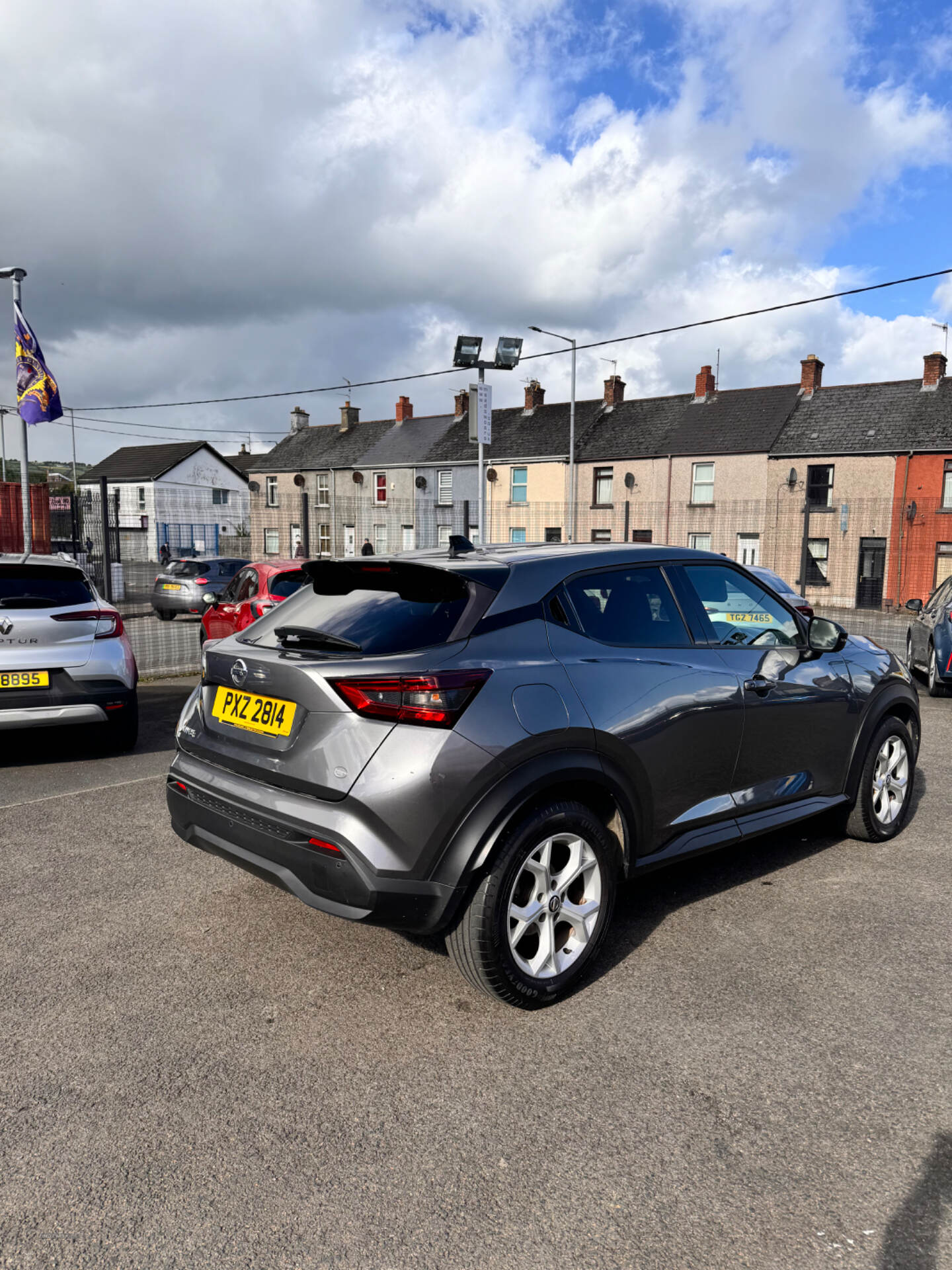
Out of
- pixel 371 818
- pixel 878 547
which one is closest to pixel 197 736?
pixel 371 818

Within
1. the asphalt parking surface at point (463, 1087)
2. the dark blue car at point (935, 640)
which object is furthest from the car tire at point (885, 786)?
the dark blue car at point (935, 640)

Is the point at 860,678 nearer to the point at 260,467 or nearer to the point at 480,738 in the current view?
the point at 480,738

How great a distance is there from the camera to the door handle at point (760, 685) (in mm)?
4098

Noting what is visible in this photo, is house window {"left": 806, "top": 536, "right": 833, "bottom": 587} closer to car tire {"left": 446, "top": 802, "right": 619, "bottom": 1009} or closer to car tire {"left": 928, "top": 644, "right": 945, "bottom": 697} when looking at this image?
car tire {"left": 928, "top": 644, "right": 945, "bottom": 697}

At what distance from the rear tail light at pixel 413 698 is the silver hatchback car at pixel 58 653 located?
428 cm

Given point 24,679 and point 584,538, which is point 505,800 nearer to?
point 24,679

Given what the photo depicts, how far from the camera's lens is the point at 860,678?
486cm

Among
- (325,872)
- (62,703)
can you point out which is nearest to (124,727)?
(62,703)

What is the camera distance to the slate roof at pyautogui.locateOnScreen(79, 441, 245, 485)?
63.7 meters

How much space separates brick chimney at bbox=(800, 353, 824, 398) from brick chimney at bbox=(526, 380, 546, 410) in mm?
13118

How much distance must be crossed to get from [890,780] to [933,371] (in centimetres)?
3335

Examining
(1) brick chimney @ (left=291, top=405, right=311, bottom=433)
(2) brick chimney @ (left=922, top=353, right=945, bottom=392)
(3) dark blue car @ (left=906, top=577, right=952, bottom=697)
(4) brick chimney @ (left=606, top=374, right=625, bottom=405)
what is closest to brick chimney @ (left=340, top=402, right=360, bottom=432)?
(1) brick chimney @ (left=291, top=405, right=311, bottom=433)

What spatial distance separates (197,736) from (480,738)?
1.40 m

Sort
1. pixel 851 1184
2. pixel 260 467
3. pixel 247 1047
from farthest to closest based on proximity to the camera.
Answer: pixel 260 467 < pixel 247 1047 < pixel 851 1184
